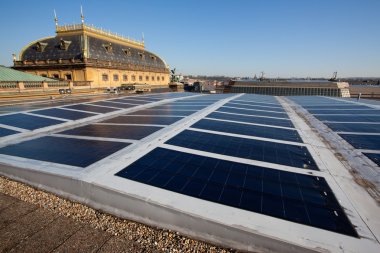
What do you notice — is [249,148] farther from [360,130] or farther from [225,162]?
[360,130]

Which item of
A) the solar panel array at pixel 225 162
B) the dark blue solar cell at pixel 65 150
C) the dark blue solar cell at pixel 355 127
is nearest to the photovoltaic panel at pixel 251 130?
the solar panel array at pixel 225 162

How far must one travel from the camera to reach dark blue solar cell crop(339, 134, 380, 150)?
12139 mm

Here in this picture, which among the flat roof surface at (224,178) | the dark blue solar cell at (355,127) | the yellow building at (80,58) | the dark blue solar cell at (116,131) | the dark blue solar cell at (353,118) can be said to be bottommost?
the flat roof surface at (224,178)

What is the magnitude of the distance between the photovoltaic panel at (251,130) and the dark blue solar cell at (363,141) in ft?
10.8

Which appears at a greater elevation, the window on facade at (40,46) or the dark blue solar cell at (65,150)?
the window on facade at (40,46)

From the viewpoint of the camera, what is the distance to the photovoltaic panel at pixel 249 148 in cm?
939

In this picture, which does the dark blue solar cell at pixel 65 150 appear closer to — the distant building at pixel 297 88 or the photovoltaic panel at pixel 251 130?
the photovoltaic panel at pixel 251 130

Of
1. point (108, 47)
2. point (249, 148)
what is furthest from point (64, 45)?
point (249, 148)

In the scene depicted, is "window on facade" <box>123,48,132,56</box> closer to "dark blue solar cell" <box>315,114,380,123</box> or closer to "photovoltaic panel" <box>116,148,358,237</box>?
"dark blue solar cell" <box>315,114,380,123</box>

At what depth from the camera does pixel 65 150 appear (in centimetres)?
1088

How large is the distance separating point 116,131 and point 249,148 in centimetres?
965

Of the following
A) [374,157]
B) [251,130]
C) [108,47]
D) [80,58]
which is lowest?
[374,157]

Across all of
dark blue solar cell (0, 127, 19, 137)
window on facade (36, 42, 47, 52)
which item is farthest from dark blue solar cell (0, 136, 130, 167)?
window on facade (36, 42, 47, 52)

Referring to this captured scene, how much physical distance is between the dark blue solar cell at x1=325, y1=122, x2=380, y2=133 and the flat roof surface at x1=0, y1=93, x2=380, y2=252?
1.02 metres
